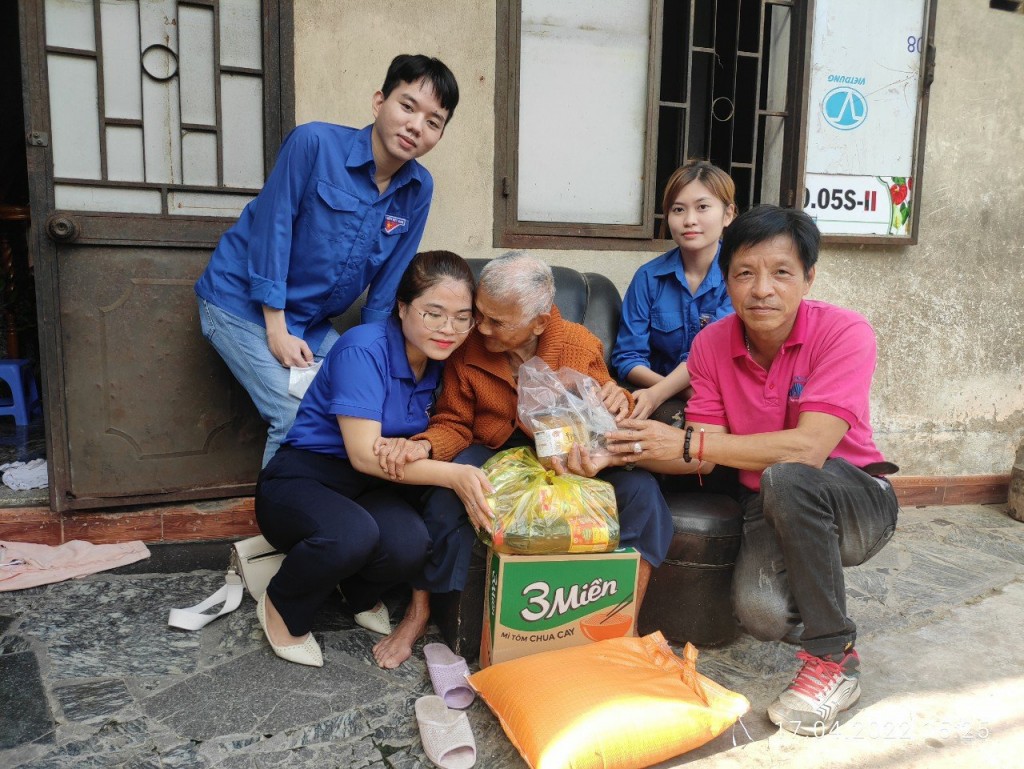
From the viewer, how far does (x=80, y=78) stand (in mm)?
3121

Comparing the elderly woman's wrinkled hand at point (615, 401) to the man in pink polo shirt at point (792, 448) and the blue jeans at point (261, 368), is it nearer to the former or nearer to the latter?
the man in pink polo shirt at point (792, 448)

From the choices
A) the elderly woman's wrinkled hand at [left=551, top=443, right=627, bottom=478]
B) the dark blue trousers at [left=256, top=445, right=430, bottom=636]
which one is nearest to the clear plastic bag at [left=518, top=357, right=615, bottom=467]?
the elderly woman's wrinkled hand at [left=551, top=443, right=627, bottom=478]

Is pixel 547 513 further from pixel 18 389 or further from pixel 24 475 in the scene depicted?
pixel 18 389

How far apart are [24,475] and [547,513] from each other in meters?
2.64

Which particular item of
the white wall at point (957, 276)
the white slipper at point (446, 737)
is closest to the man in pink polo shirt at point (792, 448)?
the white slipper at point (446, 737)

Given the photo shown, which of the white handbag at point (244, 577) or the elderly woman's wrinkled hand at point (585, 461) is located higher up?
the elderly woman's wrinkled hand at point (585, 461)

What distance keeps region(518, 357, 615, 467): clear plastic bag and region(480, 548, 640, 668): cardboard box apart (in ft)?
1.18

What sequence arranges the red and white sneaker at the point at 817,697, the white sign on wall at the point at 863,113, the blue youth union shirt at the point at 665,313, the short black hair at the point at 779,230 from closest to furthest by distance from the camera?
1. the red and white sneaker at the point at 817,697
2. the short black hair at the point at 779,230
3. the blue youth union shirt at the point at 665,313
4. the white sign on wall at the point at 863,113

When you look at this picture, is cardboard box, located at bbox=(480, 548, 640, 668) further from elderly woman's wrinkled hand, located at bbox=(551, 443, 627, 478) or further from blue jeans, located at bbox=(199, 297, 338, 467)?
blue jeans, located at bbox=(199, 297, 338, 467)

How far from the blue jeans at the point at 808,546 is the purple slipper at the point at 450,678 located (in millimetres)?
911

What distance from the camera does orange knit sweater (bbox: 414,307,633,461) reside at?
261 centimetres

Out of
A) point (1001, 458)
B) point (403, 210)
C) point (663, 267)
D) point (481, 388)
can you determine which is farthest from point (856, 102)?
point (481, 388)

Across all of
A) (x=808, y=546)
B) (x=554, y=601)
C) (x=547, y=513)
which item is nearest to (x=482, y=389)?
(x=547, y=513)

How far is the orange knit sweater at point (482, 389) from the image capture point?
2.61 meters
